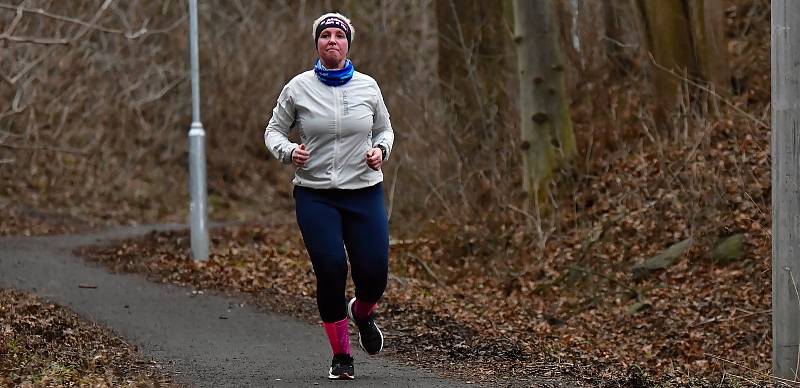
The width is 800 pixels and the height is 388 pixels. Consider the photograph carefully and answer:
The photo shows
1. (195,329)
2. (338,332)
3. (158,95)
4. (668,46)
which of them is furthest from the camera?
(158,95)

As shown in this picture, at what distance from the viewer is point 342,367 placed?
26.5 feet

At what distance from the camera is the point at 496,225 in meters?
15.9

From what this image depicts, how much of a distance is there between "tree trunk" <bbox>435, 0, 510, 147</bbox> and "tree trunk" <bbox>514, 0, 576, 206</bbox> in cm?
171

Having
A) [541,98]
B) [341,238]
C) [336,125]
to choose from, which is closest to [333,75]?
[336,125]

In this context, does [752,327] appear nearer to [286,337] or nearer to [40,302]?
[286,337]

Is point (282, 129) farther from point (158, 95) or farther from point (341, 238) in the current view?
point (158, 95)

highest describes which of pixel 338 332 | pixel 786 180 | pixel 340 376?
pixel 786 180

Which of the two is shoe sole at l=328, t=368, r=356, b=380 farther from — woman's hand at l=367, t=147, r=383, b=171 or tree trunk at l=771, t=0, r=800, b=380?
tree trunk at l=771, t=0, r=800, b=380

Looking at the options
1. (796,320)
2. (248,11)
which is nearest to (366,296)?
(796,320)

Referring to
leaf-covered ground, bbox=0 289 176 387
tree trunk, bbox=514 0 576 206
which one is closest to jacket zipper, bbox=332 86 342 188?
leaf-covered ground, bbox=0 289 176 387

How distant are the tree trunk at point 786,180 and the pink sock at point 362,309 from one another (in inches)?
95.3

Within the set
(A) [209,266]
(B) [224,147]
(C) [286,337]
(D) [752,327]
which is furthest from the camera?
(B) [224,147]

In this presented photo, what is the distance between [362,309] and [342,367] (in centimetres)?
36

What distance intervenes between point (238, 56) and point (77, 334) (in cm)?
1792
